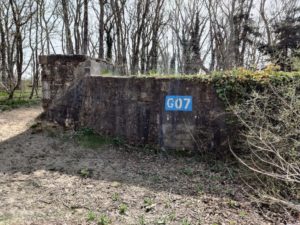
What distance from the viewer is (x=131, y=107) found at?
221 inches

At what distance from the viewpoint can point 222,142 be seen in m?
5.01

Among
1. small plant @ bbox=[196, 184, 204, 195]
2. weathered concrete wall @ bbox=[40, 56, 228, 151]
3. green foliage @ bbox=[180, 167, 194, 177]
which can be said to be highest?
weathered concrete wall @ bbox=[40, 56, 228, 151]

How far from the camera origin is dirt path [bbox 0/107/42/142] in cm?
627

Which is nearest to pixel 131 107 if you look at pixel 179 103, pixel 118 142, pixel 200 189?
pixel 118 142

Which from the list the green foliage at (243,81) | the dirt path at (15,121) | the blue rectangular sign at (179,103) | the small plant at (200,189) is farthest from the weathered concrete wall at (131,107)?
the small plant at (200,189)

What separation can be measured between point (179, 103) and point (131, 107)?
96 centimetres

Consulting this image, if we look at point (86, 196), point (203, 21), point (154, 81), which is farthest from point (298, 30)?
point (86, 196)

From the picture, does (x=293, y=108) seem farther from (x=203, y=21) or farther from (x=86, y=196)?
(x=203, y=21)

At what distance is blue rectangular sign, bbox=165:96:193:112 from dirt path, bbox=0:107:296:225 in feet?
2.92

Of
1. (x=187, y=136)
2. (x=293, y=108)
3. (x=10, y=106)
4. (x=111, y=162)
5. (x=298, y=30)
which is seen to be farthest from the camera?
(x=298, y=30)

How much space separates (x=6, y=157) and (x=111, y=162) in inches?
70.9

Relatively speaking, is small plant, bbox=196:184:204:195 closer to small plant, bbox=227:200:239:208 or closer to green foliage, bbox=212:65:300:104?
small plant, bbox=227:200:239:208

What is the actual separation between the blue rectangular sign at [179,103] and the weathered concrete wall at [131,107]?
0.24 ft

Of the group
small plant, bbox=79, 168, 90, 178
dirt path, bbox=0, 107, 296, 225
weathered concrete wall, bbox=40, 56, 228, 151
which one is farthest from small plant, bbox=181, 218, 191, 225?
weathered concrete wall, bbox=40, 56, 228, 151
